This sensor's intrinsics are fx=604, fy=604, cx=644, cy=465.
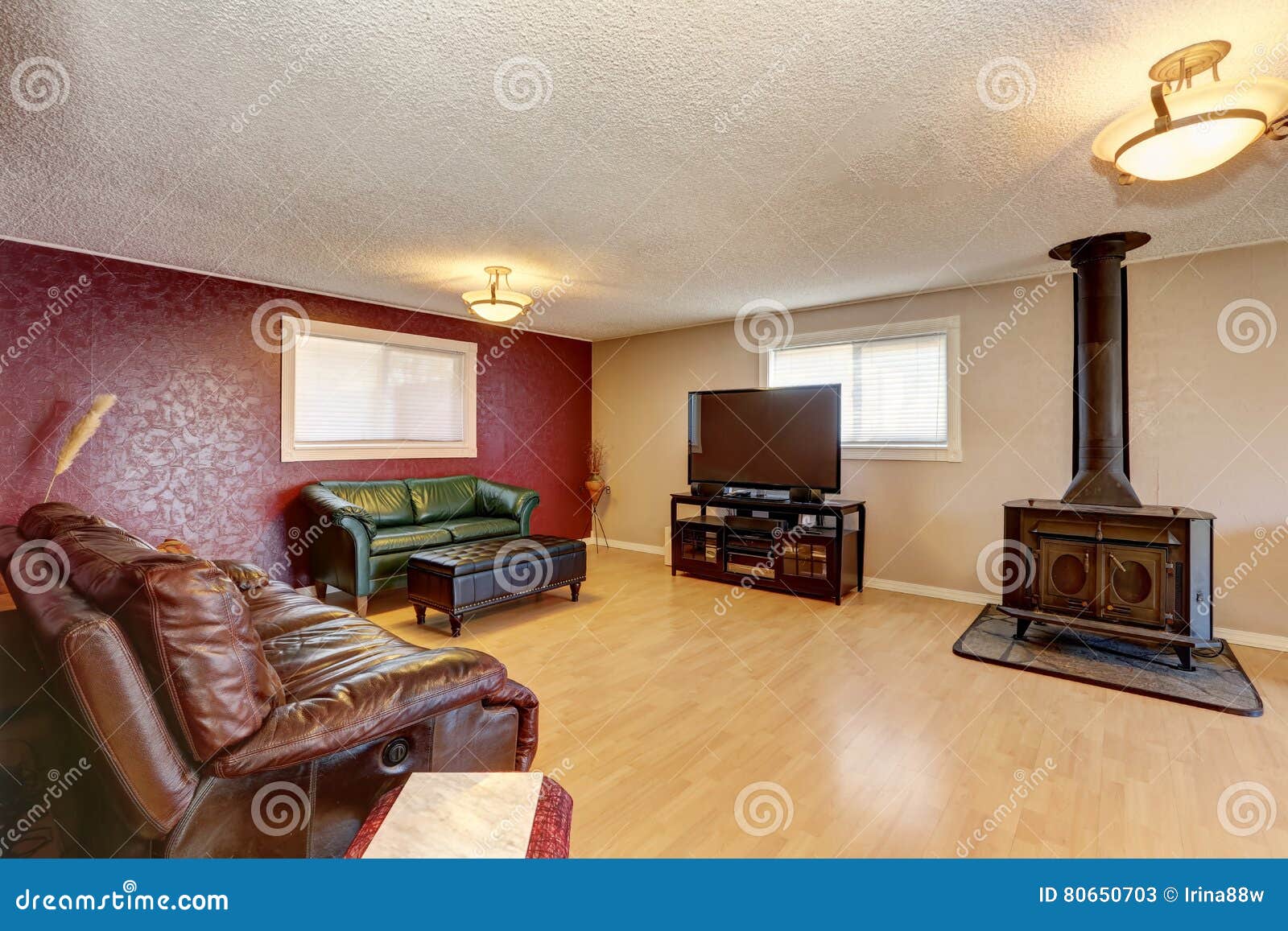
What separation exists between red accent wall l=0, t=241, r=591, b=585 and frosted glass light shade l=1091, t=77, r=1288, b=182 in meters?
5.17

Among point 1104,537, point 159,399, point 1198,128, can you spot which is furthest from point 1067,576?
point 159,399

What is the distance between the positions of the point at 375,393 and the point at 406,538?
1.58 m

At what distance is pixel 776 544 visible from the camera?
16.1 feet

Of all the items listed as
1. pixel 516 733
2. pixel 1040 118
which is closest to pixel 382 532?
pixel 516 733

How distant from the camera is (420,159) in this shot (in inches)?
103

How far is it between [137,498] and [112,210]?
192 centimetres

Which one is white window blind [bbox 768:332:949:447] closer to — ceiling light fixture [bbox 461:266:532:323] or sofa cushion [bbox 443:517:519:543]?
ceiling light fixture [bbox 461:266:532:323]

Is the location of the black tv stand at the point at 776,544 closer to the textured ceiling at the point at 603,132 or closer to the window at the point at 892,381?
the window at the point at 892,381

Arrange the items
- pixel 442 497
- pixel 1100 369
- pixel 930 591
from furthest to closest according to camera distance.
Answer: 1. pixel 442 497
2. pixel 930 591
3. pixel 1100 369

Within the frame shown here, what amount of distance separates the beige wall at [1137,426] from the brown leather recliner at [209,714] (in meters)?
4.09

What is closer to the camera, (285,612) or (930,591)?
(285,612)

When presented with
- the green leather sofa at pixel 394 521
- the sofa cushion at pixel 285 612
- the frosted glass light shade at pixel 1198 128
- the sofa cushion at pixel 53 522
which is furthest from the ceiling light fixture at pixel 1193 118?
the green leather sofa at pixel 394 521

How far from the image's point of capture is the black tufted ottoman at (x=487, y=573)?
3.88 metres

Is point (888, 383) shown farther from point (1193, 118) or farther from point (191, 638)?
point (191, 638)
